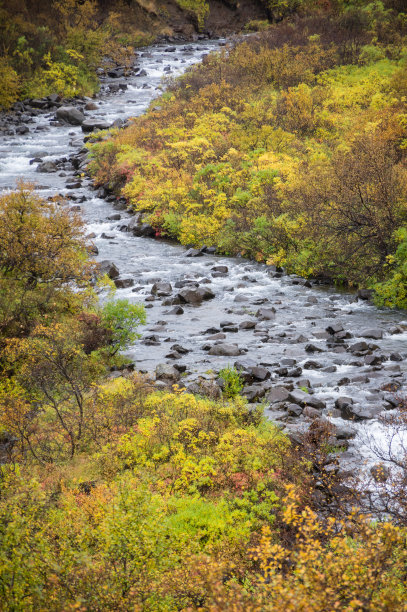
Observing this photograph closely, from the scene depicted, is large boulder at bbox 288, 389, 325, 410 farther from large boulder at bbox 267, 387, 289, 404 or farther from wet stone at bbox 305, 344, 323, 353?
wet stone at bbox 305, 344, 323, 353

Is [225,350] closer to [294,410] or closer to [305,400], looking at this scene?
[305,400]

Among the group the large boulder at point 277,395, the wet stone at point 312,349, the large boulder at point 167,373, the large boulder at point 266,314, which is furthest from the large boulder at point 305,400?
the large boulder at point 266,314

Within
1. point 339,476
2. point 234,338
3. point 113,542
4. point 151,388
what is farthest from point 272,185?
point 113,542

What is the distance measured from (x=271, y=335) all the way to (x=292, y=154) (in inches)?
539

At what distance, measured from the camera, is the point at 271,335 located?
1714 centimetres

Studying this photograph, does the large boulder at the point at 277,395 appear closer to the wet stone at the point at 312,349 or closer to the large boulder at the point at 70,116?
the wet stone at the point at 312,349

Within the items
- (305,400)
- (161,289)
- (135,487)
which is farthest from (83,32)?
(135,487)

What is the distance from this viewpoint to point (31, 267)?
1636cm

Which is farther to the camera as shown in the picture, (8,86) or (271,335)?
(8,86)

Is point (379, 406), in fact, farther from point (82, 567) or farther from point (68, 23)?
point (68, 23)

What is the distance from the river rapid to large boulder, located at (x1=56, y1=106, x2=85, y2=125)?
17.6 m

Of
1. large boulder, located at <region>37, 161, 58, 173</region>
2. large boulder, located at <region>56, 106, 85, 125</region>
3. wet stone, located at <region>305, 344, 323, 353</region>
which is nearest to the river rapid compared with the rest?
wet stone, located at <region>305, 344, 323, 353</region>

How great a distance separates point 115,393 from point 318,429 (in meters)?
4.84

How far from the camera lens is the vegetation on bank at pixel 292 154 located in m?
19.9
